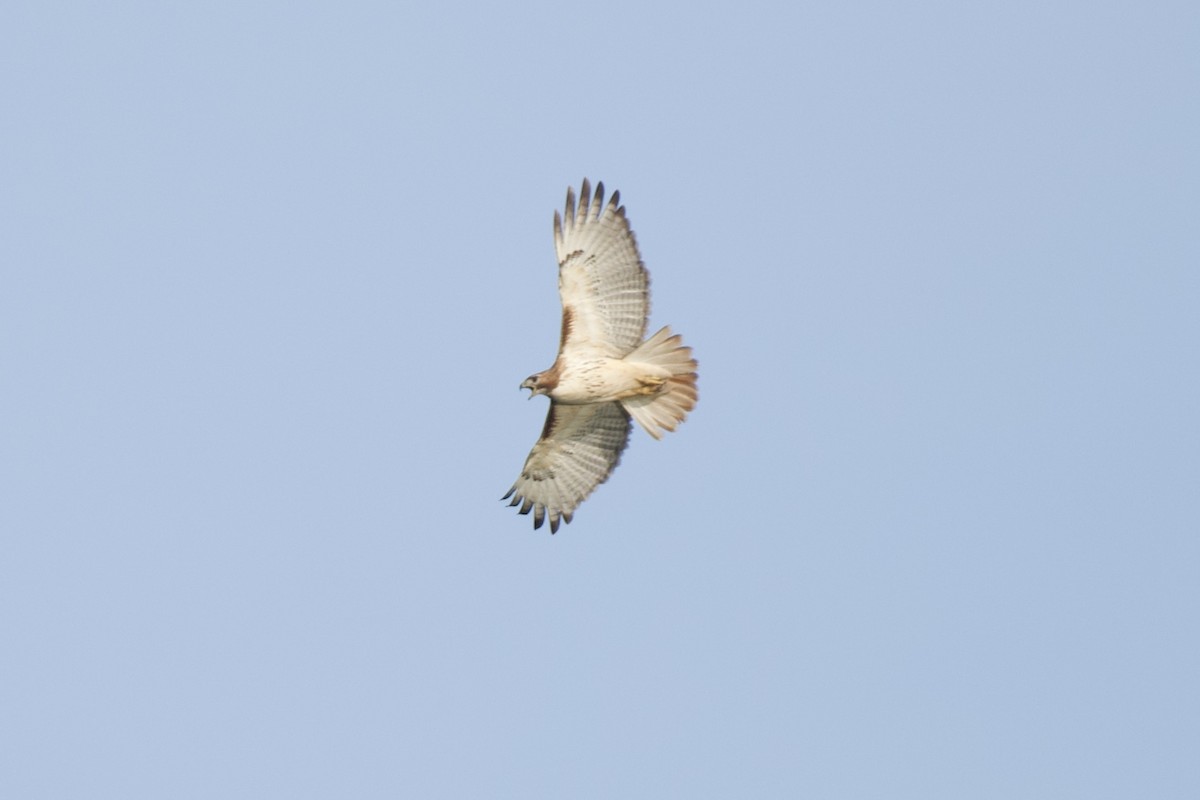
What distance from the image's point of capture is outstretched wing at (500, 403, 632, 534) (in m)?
17.9

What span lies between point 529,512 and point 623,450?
1304 mm

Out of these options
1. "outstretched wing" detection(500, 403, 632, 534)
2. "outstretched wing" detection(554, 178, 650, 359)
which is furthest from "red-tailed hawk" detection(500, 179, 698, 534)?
"outstretched wing" detection(500, 403, 632, 534)

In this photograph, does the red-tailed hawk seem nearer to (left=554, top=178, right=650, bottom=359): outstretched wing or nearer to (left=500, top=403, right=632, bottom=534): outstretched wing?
(left=554, top=178, right=650, bottom=359): outstretched wing

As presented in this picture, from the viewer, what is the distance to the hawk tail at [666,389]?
16.9 meters

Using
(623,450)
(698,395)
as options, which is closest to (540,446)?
(623,450)

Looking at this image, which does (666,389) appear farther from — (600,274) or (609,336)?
(600,274)

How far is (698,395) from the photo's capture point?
17094 millimetres

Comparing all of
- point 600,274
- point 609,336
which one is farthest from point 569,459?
point 600,274

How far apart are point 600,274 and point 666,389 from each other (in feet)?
4.23

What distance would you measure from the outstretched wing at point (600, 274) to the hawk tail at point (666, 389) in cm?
17

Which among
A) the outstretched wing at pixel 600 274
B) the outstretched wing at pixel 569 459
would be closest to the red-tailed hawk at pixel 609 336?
the outstretched wing at pixel 600 274

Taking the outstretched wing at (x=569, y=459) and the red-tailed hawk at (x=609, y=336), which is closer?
the red-tailed hawk at (x=609, y=336)

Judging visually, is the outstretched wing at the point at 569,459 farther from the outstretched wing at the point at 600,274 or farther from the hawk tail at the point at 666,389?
the outstretched wing at the point at 600,274

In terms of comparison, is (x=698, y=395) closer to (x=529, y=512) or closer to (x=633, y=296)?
(x=633, y=296)
